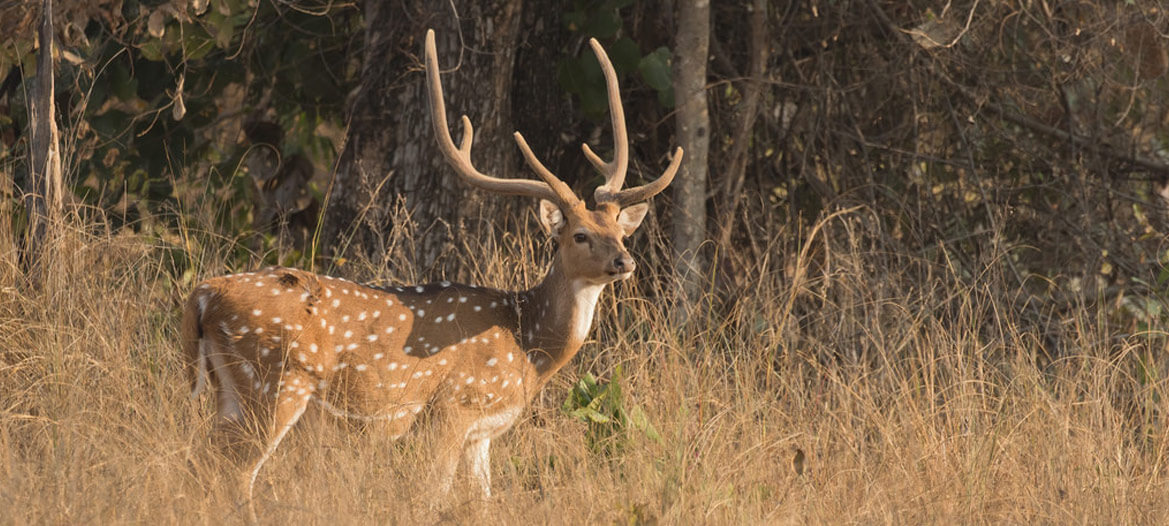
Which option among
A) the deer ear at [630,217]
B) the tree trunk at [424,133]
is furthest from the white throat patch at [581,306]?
the tree trunk at [424,133]

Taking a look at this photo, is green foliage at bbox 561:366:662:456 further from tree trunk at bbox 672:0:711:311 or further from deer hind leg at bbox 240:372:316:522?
tree trunk at bbox 672:0:711:311

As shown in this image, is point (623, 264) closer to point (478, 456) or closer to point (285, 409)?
point (478, 456)

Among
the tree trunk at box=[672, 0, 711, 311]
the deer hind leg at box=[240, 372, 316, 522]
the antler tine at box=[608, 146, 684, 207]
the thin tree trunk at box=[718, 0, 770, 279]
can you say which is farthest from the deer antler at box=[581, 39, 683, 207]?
the thin tree trunk at box=[718, 0, 770, 279]

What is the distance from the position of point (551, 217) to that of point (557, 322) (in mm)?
366

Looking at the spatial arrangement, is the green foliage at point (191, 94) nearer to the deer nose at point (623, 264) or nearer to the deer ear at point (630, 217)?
the deer ear at point (630, 217)

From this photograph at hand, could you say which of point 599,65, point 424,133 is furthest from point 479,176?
point 599,65

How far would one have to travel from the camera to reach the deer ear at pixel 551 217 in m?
4.97

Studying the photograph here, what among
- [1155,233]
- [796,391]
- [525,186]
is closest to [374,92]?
[525,186]

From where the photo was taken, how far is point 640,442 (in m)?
4.72

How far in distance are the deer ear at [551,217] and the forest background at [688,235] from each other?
22.2 inches

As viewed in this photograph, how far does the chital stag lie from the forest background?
16cm

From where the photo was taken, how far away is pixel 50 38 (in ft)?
19.0

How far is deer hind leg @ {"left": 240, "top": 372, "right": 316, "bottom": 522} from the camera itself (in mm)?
4547

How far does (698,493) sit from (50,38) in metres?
3.34
